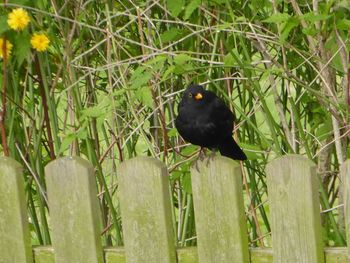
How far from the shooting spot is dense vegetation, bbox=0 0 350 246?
10.6 feet

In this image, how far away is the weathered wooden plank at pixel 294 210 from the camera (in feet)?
8.99

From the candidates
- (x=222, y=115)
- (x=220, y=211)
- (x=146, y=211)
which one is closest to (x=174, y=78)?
(x=222, y=115)

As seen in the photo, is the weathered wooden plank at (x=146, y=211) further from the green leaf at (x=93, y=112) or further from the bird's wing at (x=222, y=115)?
the bird's wing at (x=222, y=115)

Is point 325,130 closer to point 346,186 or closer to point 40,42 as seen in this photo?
point 346,186

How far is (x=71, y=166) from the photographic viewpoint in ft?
10.3

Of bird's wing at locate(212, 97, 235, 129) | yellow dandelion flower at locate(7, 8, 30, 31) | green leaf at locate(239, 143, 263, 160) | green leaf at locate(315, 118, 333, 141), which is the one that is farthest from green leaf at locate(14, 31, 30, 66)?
green leaf at locate(315, 118, 333, 141)

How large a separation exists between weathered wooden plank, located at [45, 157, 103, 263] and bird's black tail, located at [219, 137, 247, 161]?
55cm

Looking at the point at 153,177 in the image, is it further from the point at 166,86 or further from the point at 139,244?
the point at 166,86

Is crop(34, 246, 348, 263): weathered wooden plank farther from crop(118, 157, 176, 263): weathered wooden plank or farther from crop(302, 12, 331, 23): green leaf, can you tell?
crop(302, 12, 331, 23): green leaf

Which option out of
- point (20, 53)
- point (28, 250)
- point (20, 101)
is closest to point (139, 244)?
point (28, 250)

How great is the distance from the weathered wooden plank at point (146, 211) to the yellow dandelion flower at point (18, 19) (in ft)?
1.88

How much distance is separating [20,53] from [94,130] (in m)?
0.67

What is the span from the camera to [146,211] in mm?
3066

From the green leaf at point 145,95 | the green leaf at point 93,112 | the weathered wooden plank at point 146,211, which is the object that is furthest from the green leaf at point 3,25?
the weathered wooden plank at point 146,211
